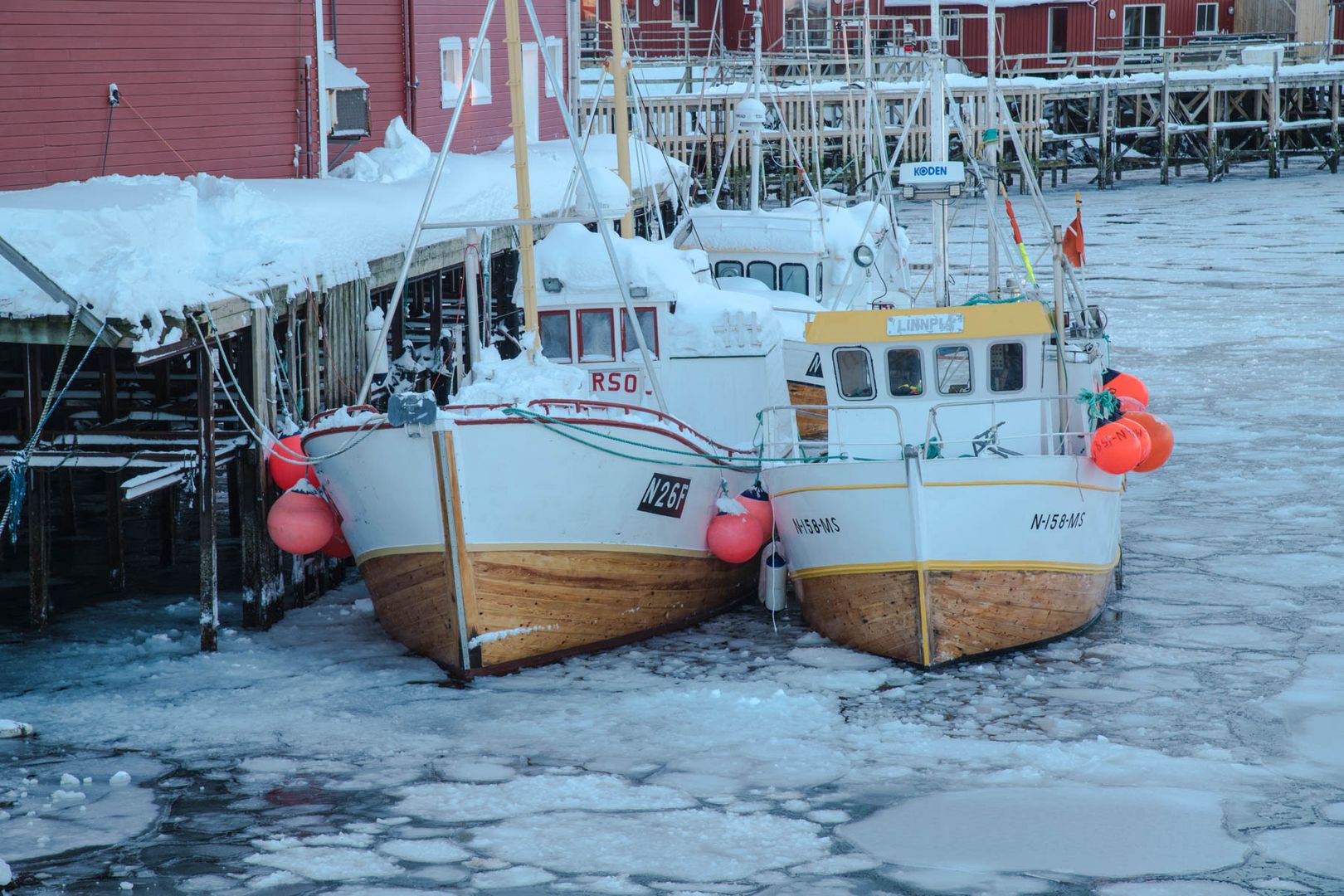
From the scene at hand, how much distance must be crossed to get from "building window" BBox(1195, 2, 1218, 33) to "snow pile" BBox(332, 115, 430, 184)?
130 feet

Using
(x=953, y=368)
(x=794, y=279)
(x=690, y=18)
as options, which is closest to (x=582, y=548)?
(x=953, y=368)

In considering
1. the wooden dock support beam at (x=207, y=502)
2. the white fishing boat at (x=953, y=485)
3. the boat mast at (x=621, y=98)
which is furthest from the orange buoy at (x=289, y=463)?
the boat mast at (x=621, y=98)

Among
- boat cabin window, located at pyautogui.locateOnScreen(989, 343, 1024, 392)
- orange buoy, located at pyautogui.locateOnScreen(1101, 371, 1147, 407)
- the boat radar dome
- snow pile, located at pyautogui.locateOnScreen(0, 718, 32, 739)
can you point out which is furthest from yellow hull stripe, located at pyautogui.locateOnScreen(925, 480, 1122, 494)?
the boat radar dome

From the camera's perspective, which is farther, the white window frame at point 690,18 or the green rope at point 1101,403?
the white window frame at point 690,18

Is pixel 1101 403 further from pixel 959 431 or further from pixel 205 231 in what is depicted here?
pixel 205 231

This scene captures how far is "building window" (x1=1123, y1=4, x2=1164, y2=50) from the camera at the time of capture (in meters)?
53.4

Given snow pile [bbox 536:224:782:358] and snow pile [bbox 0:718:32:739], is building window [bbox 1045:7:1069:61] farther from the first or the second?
snow pile [bbox 0:718:32:739]

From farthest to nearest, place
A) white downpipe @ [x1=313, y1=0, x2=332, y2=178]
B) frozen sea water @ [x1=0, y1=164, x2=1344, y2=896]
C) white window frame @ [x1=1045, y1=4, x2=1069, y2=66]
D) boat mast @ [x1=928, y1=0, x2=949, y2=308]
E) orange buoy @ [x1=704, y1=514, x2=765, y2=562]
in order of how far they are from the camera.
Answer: white window frame @ [x1=1045, y1=4, x2=1069, y2=66], white downpipe @ [x1=313, y1=0, x2=332, y2=178], boat mast @ [x1=928, y1=0, x2=949, y2=308], orange buoy @ [x1=704, y1=514, x2=765, y2=562], frozen sea water @ [x1=0, y1=164, x2=1344, y2=896]

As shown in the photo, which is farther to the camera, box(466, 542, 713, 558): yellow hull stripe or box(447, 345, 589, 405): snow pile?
box(447, 345, 589, 405): snow pile

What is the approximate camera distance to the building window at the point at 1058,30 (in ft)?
174

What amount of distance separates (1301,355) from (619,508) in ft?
47.6

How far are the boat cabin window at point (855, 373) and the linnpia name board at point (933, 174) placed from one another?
1942mm

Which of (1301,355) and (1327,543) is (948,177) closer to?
(1327,543)

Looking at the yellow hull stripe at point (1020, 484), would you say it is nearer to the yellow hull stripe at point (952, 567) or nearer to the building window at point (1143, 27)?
the yellow hull stripe at point (952, 567)
